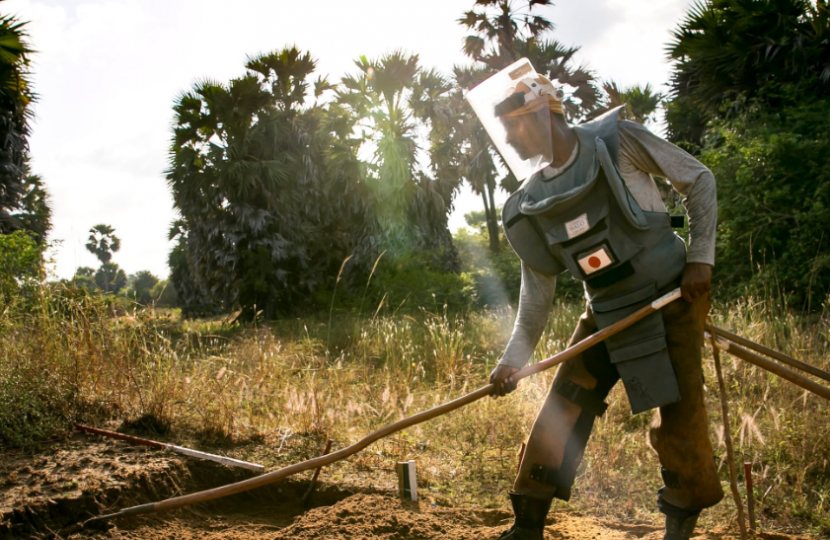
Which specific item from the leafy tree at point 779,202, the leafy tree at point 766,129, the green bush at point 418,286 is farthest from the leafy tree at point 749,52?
the green bush at point 418,286

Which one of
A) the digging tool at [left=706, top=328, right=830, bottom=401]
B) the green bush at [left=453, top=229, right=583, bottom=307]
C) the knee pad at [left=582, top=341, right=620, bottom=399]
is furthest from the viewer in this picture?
the green bush at [left=453, top=229, right=583, bottom=307]

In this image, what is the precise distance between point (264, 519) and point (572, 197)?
102 inches

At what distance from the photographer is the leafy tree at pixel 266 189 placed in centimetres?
1784

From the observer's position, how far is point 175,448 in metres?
4.02

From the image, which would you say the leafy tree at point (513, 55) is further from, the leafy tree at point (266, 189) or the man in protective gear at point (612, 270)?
the man in protective gear at point (612, 270)

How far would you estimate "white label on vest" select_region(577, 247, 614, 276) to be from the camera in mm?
2410

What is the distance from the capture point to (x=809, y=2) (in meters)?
11.8

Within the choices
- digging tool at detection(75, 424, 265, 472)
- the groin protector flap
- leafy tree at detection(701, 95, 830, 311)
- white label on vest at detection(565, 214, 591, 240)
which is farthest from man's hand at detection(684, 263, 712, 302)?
leafy tree at detection(701, 95, 830, 311)

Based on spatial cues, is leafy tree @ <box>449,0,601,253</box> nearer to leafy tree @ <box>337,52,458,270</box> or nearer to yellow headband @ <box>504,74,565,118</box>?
leafy tree @ <box>337,52,458,270</box>

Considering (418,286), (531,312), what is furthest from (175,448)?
(418,286)

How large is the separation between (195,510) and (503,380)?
2150 mm

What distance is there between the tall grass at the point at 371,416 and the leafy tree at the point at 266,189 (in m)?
12.1

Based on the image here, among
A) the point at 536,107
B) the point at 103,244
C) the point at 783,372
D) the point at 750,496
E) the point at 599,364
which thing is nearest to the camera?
the point at 783,372

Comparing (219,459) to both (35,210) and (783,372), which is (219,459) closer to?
(783,372)
